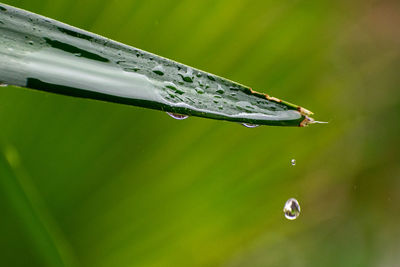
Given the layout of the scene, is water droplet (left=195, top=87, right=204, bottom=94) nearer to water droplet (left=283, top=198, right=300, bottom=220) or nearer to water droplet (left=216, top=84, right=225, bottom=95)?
water droplet (left=216, top=84, right=225, bottom=95)

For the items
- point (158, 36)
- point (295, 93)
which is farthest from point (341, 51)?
point (158, 36)

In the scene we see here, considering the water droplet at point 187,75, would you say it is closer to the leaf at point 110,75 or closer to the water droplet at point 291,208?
the leaf at point 110,75

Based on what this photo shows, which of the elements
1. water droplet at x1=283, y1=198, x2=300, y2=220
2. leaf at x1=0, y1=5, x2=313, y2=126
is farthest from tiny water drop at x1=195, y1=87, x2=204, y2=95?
water droplet at x1=283, y1=198, x2=300, y2=220

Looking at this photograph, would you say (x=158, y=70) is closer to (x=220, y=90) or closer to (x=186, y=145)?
(x=220, y=90)

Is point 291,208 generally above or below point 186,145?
below

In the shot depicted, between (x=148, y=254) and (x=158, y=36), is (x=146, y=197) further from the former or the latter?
(x=158, y=36)

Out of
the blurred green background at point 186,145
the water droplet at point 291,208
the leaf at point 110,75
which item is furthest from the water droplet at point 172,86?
the water droplet at point 291,208

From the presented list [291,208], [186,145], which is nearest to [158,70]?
[186,145]
